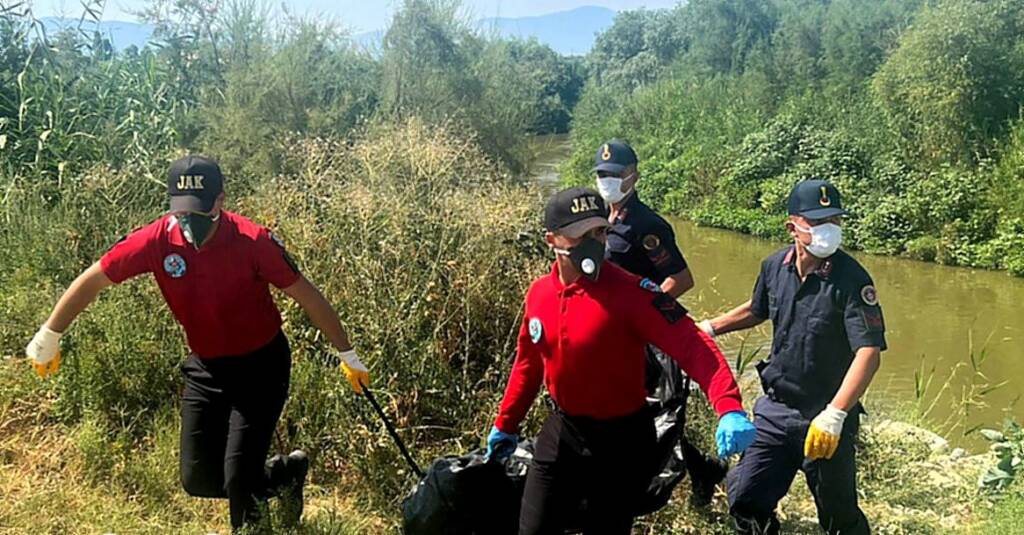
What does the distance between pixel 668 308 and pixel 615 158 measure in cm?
148

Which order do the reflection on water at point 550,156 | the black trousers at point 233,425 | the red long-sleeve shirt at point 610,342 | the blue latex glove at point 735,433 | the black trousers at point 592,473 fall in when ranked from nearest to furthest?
the blue latex glove at point 735,433 → the red long-sleeve shirt at point 610,342 → the black trousers at point 592,473 → the black trousers at point 233,425 → the reflection on water at point 550,156

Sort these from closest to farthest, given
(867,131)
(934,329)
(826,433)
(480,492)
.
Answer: (826,433), (480,492), (934,329), (867,131)

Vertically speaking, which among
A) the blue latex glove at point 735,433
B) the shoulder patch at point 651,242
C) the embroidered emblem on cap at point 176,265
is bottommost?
the blue latex glove at point 735,433

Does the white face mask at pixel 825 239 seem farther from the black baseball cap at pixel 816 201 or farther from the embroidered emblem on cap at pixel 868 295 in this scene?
the embroidered emblem on cap at pixel 868 295

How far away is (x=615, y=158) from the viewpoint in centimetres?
404

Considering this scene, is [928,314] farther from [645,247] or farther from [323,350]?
[323,350]

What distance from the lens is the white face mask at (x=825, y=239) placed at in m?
3.37

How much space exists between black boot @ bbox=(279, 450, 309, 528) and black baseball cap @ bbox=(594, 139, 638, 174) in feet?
6.46

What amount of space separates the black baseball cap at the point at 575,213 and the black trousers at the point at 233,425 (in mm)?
1404

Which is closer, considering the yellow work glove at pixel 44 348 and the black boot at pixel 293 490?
the yellow work glove at pixel 44 348

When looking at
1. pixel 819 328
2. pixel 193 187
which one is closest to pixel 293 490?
pixel 193 187

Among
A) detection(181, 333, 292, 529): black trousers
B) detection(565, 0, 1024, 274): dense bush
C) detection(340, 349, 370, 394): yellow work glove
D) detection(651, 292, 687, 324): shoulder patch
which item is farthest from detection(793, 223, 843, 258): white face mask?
detection(565, 0, 1024, 274): dense bush

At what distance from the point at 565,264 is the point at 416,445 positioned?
180 cm

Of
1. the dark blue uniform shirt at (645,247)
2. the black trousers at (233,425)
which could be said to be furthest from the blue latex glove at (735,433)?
the black trousers at (233,425)
